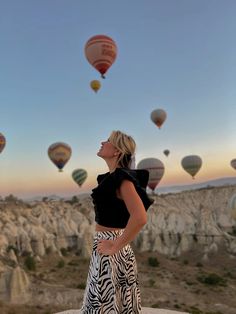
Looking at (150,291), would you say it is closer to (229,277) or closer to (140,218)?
(229,277)

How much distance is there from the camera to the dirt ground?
20.5 m

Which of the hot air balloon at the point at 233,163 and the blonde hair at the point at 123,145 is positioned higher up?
the hot air balloon at the point at 233,163

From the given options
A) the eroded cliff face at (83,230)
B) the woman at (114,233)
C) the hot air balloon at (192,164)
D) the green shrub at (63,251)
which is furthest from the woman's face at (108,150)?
the hot air balloon at (192,164)

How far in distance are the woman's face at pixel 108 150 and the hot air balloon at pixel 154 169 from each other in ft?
93.1

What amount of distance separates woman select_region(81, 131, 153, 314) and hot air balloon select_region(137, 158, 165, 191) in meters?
28.3

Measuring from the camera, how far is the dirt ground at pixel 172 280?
20469 millimetres

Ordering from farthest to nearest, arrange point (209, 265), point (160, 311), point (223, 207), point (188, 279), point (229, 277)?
point (223, 207) < point (209, 265) < point (229, 277) < point (188, 279) < point (160, 311)

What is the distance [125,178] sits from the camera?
97.3 inches

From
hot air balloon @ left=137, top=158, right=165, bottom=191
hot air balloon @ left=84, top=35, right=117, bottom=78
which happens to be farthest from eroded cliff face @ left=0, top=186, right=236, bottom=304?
hot air balloon @ left=84, top=35, right=117, bottom=78

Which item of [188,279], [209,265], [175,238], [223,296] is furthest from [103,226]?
[175,238]

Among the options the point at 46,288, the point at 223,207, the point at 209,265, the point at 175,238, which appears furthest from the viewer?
the point at 223,207

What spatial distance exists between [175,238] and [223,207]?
14.7 metres

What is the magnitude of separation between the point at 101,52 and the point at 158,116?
1479cm

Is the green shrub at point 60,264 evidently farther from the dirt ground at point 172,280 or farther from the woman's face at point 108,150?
the woman's face at point 108,150
